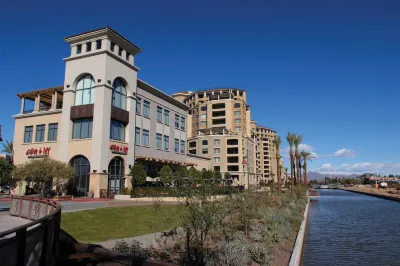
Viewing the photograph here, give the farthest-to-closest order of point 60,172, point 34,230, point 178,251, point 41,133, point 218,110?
point 218,110
point 41,133
point 60,172
point 178,251
point 34,230

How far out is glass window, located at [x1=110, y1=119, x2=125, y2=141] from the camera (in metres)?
41.9

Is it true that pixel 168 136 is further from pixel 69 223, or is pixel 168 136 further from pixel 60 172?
pixel 69 223

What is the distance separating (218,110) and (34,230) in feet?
355

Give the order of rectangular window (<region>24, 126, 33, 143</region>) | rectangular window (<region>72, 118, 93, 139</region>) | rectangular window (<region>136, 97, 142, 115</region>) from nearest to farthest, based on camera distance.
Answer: rectangular window (<region>72, 118, 93, 139</region>), rectangular window (<region>24, 126, 33, 143</region>), rectangular window (<region>136, 97, 142, 115</region>)

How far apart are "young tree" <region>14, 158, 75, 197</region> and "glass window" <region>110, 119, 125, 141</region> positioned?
753 centimetres

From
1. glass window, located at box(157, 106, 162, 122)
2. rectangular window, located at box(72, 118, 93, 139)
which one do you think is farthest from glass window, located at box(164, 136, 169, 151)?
rectangular window, located at box(72, 118, 93, 139)

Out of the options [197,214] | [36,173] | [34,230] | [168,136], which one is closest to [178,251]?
[197,214]

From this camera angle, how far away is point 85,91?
42.1 m

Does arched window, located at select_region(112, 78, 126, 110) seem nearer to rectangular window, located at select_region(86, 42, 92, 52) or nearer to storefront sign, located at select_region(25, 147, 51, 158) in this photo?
rectangular window, located at select_region(86, 42, 92, 52)

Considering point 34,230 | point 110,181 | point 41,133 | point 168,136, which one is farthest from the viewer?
point 168,136


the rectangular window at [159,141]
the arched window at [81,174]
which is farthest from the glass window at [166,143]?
the arched window at [81,174]

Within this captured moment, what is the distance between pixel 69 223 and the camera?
54.6 feet

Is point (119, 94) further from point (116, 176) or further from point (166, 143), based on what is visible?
point (166, 143)

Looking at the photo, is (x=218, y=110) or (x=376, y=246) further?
(x=218, y=110)
